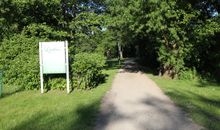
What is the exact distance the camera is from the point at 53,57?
1689 centimetres

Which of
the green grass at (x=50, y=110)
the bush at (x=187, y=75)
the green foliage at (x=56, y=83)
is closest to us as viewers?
the green grass at (x=50, y=110)

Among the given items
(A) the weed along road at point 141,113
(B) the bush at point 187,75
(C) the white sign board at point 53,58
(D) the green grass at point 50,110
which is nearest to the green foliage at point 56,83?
(D) the green grass at point 50,110

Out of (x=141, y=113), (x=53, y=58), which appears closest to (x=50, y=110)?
(x=141, y=113)

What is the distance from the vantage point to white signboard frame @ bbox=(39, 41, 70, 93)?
663 inches

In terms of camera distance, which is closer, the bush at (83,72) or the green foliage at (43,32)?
the bush at (83,72)

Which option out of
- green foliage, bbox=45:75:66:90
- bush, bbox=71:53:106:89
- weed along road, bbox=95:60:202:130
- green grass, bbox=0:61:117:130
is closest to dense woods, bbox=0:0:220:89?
green foliage, bbox=45:75:66:90

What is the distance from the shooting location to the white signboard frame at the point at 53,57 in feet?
55.3

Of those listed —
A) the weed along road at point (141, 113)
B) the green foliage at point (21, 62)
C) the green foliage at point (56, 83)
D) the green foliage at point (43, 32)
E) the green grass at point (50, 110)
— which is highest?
the green foliage at point (43, 32)

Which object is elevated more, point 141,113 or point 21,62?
point 21,62

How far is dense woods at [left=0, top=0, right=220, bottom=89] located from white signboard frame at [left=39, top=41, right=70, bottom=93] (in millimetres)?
810

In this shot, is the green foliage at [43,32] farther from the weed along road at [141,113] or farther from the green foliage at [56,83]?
the weed along road at [141,113]

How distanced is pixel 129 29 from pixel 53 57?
434 inches

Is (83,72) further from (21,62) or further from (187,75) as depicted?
(187,75)

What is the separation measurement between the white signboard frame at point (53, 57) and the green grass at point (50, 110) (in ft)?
3.20
